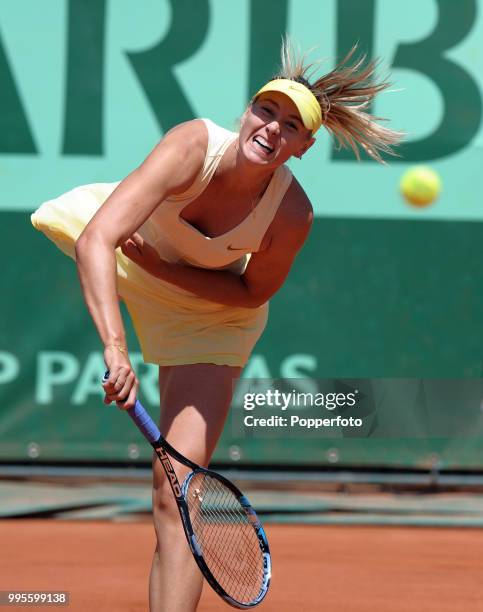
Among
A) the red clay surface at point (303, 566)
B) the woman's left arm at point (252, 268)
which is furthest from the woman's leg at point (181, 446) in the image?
the red clay surface at point (303, 566)

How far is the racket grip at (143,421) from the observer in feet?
6.94

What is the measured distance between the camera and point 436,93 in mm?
4969

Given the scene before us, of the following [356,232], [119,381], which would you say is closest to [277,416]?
[356,232]

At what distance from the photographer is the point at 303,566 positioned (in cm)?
394

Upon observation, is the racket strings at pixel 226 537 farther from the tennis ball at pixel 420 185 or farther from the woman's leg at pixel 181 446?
the tennis ball at pixel 420 185

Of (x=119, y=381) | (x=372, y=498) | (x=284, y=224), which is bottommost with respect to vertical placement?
(x=372, y=498)

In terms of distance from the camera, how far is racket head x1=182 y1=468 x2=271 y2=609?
246 cm

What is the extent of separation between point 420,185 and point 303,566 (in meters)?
1.85

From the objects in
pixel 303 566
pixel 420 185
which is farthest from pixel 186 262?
pixel 420 185

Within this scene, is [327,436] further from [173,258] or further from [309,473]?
[173,258]

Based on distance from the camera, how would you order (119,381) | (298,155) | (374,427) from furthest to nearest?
1. (374,427)
2. (298,155)
3. (119,381)

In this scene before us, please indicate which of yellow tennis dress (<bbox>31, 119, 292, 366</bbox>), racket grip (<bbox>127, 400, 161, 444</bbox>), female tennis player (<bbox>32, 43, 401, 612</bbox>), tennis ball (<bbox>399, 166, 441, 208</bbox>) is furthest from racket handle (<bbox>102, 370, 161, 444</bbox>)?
tennis ball (<bbox>399, 166, 441, 208</bbox>)

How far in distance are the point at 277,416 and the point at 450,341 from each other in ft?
2.66

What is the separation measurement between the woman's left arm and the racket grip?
21.5 inches
